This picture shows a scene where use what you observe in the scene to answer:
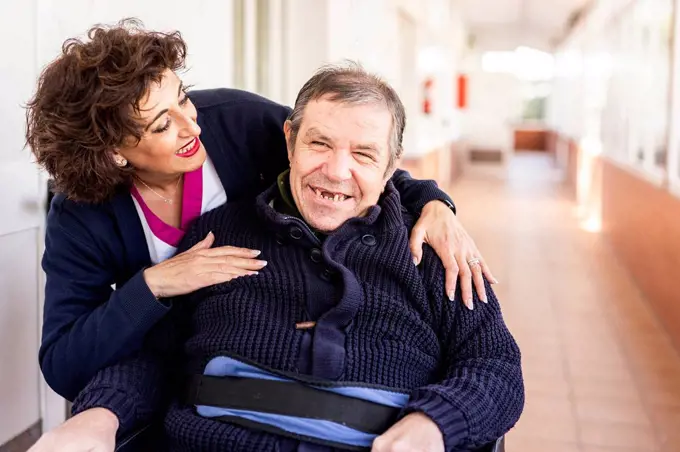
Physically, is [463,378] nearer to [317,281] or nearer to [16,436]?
[317,281]

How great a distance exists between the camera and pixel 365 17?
5.68m

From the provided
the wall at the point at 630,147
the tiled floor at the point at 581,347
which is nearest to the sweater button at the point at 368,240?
the tiled floor at the point at 581,347

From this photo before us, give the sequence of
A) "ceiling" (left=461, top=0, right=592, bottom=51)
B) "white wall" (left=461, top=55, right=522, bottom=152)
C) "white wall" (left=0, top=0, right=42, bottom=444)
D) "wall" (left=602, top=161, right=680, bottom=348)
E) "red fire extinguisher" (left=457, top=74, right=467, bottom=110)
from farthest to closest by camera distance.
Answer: "white wall" (left=461, top=55, right=522, bottom=152) < "red fire extinguisher" (left=457, top=74, right=467, bottom=110) < "ceiling" (left=461, top=0, right=592, bottom=51) < "wall" (left=602, top=161, right=680, bottom=348) < "white wall" (left=0, top=0, right=42, bottom=444)

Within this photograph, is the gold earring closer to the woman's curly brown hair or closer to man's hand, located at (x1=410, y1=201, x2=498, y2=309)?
the woman's curly brown hair

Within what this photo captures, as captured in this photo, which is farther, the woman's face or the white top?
the white top

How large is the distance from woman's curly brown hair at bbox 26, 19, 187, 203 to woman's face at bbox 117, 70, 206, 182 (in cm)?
2

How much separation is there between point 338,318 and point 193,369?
0.34m

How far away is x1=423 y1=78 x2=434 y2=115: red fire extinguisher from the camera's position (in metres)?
9.28

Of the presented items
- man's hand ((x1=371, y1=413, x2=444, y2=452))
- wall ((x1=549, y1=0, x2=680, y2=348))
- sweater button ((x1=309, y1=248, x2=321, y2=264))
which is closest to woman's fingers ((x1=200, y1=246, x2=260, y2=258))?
sweater button ((x1=309, y1=248, x2=321, y2=264))

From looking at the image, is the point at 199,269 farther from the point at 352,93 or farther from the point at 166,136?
the point at 352,93

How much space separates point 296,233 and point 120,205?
1.30 ft

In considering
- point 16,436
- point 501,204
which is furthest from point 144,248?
point 501,204

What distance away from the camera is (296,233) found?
1643 mm

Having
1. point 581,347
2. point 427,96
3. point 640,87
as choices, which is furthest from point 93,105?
point 427,96
